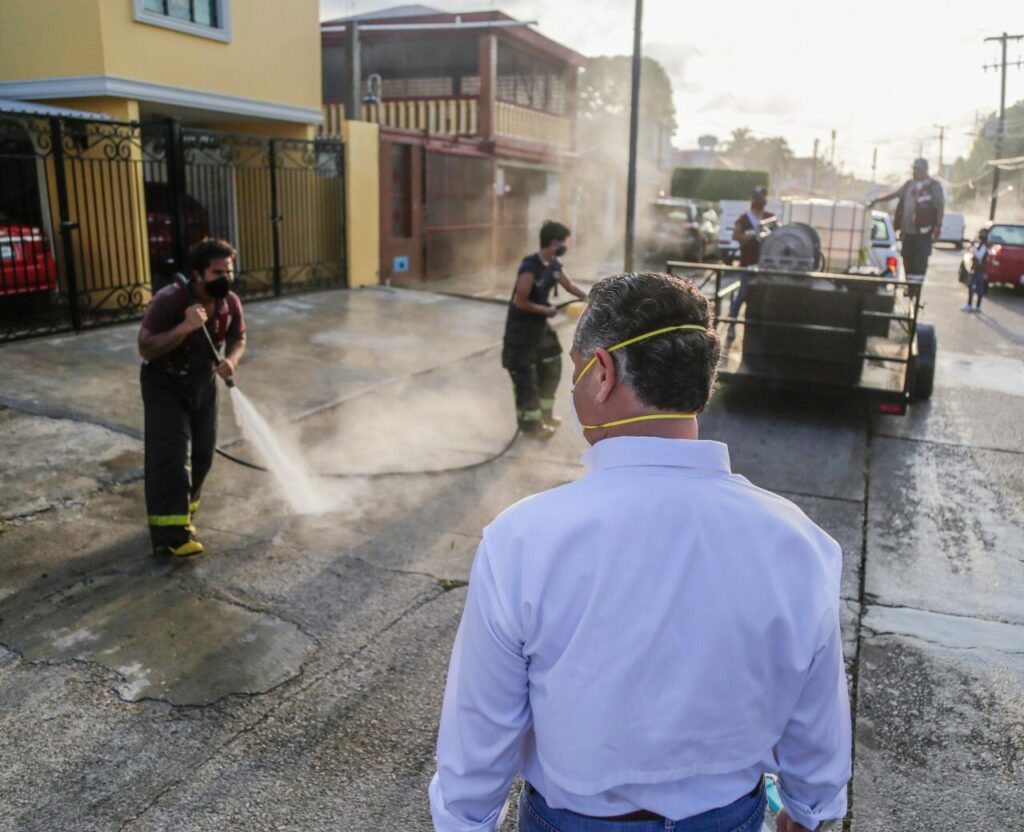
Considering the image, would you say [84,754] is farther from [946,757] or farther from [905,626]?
[905,626]

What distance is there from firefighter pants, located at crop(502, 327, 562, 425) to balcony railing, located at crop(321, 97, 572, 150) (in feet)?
44.4

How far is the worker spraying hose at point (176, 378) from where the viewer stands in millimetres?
4730

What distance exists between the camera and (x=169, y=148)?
452 inches

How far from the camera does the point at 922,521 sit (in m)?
5.83

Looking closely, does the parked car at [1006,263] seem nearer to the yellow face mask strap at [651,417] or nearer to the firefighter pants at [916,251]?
the firefighter pants at [916,251]

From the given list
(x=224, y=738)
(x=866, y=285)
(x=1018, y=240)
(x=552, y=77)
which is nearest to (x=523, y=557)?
(x=224, y=738)

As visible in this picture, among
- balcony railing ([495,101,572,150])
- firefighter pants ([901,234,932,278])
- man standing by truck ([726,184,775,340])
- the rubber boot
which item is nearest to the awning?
the rubber boot

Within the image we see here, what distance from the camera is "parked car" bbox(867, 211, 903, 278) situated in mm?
14492

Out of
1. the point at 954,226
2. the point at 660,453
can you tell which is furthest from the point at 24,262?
the point at 954,226

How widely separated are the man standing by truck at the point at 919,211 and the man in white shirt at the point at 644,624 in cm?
949

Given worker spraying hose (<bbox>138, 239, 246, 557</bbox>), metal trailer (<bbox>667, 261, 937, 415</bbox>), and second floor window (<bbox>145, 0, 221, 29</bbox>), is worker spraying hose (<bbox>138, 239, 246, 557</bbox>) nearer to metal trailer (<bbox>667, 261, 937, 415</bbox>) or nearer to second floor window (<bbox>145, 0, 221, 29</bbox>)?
metal trailer (<bbox>667, 261, 937, 415</bbox>)

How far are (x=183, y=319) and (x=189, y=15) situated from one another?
30.6 feet

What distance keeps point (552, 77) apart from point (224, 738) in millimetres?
24221

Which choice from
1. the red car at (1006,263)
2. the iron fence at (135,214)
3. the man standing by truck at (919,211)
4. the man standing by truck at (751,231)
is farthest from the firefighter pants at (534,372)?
the red car at (1006,263)
